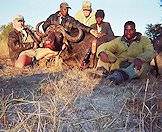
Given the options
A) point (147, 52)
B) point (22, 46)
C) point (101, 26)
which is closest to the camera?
point (147, 52)

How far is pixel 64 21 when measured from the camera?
1045 cm

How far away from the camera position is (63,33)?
33.3ft

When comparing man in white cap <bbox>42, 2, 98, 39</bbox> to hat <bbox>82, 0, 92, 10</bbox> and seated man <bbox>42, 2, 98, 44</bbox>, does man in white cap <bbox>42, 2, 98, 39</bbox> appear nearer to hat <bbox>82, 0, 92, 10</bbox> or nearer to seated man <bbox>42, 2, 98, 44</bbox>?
seated man <bbox>42, 2, 98, 44</bbox>

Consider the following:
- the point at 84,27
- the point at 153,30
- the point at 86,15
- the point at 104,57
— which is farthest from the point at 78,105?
the point at 153,30

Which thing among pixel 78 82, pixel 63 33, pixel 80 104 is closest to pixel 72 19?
pixel 63 33

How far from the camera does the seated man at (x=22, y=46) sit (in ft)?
33.6

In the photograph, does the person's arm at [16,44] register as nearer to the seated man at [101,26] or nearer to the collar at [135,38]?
the seated man at [101,26]

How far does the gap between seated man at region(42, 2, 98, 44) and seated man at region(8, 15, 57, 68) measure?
448mm

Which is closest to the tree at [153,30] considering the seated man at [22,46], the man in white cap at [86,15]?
the man in white cap at [86,15]

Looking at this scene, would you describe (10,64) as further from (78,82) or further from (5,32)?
(78,82)

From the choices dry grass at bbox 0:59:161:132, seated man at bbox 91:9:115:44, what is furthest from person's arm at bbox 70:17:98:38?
dry grass at bbox 0:59:161:132

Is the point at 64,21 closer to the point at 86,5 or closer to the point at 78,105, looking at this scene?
the point at 86,5

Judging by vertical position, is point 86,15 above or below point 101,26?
above

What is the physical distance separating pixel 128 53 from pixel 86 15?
286 centimetres
